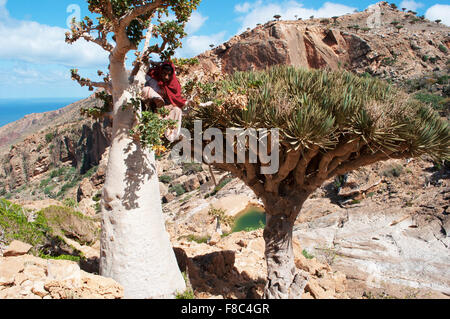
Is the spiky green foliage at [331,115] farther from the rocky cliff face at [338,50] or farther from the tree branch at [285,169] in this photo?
the rocky cliff face at [338,50]

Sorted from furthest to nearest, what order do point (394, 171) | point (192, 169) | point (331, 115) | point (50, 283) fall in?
point (192, 169), point (394, 171), point (331, 115), point (50, 283)

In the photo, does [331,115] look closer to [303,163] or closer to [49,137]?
[303,163]

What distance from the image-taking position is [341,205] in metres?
15.2

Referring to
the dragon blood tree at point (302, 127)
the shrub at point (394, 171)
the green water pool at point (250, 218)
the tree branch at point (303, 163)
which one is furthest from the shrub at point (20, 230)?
the shrub at point (394, 171)

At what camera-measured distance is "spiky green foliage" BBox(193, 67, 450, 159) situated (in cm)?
404

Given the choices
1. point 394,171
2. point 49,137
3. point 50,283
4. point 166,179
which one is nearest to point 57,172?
point 49,137

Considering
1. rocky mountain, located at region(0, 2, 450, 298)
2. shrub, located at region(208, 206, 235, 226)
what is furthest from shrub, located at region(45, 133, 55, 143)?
shrub, located at region(208, 206, 235, 226)

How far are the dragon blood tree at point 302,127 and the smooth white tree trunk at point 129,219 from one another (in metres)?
1.10

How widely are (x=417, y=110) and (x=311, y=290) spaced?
11.4 ft

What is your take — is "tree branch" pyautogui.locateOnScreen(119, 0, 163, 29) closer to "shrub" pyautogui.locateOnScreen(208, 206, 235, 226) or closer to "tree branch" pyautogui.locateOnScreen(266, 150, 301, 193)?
"tree branch" pyautogui.locateOnScreen(266, 150, 301, 193)

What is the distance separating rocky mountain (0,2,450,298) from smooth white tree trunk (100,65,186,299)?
2.06 feet

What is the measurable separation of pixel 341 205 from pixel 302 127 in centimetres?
1253
